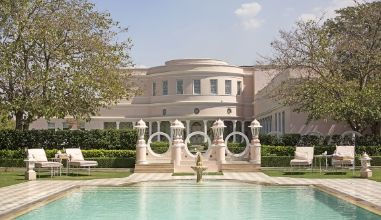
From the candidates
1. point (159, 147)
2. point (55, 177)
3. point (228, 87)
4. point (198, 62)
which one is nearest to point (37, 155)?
point (55, 177)

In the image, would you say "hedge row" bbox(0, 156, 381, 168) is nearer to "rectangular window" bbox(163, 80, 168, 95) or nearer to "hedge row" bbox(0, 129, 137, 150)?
"hedge row" bbox(0, 129, 137, 150)

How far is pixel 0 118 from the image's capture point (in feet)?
106

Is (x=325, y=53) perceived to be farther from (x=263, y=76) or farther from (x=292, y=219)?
(x=263, y=76)

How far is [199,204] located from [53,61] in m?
19.6

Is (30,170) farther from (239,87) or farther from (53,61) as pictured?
(239,87)

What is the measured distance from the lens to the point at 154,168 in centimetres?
Result: 2580

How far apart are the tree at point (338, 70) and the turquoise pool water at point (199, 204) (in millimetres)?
12533

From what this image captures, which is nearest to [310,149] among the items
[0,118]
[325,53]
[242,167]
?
[242,167]

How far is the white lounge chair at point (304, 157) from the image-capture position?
23.8 m

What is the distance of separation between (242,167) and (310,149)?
345 cm

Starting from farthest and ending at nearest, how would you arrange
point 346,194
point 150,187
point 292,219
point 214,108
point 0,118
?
point 214,108 < point 0,118 < point 150,187 < point 346,194 < point 292,219

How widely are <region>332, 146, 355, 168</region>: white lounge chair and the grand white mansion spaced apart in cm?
3040

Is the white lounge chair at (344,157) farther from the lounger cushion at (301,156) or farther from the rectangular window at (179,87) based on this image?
the rectangular window at (179,87)

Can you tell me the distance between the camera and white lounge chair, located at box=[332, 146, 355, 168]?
75.9ft
